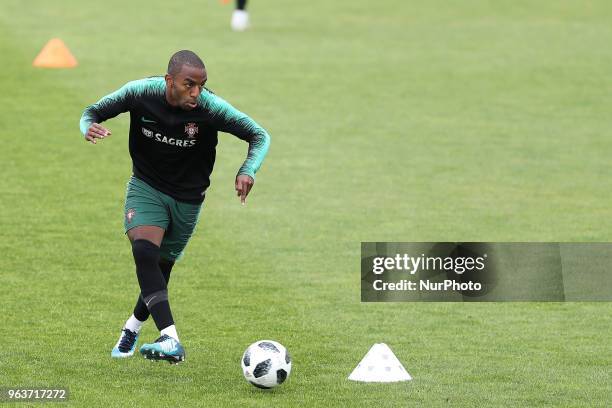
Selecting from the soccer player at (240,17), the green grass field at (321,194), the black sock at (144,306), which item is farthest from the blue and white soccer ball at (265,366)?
the soccer player at (240,17)

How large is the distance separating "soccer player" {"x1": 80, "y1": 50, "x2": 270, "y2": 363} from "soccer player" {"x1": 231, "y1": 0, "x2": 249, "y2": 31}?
17202 mm

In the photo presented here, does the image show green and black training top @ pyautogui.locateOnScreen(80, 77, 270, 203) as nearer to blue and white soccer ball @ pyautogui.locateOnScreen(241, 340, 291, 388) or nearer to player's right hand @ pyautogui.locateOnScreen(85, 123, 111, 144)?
player's right hand @ pyautogui.locateOnScreen(85, 123, 111, 144)

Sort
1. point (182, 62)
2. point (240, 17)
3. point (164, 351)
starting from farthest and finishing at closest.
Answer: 1. point (240, 17)
2. point (182, 62)
3. point (164, 351)

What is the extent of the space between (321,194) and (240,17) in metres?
11.4

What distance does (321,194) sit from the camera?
15.6 metres

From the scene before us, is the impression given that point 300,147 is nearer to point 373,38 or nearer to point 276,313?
point 276,313

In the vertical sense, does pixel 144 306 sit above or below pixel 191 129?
below

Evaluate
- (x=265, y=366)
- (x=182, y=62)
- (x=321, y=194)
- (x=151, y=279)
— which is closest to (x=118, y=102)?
(x=182, y=62)

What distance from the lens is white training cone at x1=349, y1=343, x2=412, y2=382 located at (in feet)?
29.6

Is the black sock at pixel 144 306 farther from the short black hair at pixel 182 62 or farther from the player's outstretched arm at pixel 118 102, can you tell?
the short black hair at pixel 182 62

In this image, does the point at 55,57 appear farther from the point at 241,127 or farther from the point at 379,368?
the point at 379,368

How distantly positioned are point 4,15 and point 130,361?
758 inches

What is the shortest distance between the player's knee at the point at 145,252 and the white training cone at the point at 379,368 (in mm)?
1485

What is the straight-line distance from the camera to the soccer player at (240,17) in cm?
2634
